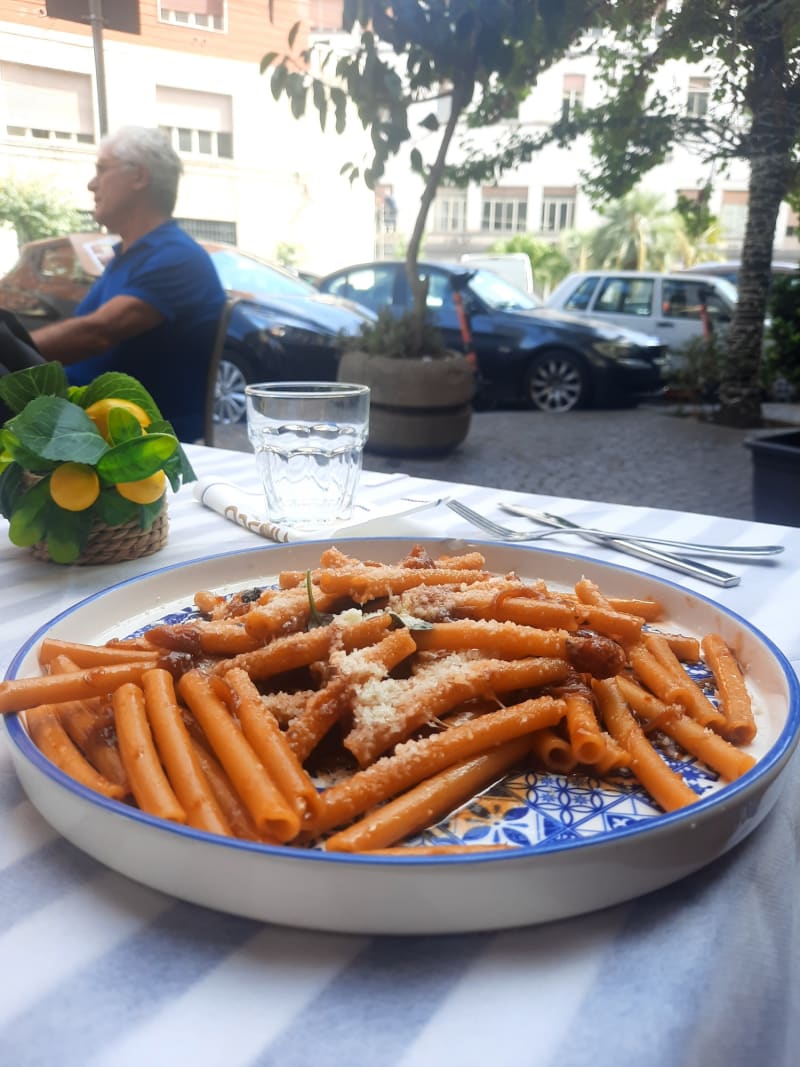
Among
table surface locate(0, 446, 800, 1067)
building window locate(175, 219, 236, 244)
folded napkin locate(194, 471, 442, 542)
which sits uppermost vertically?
building window locate(175, 219, 236, 244)

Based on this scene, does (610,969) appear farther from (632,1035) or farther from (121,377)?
(121,377)

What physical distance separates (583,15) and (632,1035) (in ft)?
14.3

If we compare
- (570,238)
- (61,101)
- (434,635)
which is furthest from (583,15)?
(570,238)

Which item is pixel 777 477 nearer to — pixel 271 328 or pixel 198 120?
pixel 271 328

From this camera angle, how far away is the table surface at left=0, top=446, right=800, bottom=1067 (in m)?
0.34

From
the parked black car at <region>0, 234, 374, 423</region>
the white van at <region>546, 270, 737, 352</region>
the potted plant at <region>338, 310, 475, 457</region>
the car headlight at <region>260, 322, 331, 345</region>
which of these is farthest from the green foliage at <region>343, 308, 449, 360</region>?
the white van at <region>546, 270, 737, 352</region>

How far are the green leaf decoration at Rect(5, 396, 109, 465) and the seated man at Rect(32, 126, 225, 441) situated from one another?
4.93 ft

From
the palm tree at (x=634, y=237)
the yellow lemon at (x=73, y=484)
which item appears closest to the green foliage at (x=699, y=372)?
the yellow lemon at (x=73, y=484)

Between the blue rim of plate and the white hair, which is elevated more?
the white hair

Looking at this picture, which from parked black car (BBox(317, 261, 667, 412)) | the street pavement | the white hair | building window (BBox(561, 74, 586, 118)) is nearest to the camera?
the white hair

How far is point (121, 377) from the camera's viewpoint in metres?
0.98

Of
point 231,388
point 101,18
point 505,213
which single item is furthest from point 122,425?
point 505,213

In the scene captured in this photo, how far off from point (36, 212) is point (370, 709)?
133 inches

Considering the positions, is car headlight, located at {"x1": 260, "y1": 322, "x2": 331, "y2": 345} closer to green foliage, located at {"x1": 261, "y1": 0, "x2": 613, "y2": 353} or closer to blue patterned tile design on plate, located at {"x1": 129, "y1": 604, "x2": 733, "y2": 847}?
green foliage, located at {"x1": 261, "y1": 0, "x2": 613, "y2": 353}
